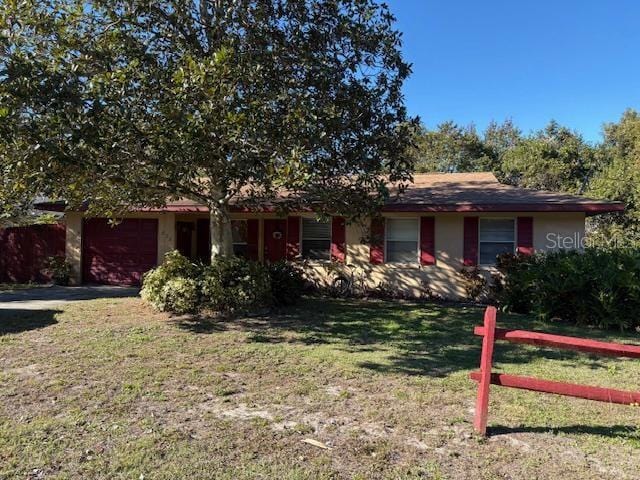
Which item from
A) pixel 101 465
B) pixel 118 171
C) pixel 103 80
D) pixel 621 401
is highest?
pixel 103 80

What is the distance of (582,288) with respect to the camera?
10.2 meters

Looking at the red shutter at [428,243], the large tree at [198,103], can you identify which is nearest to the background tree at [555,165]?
the red shutter at [428,243]

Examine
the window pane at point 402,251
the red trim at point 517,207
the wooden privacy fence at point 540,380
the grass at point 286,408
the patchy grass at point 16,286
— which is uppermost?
the red trim at point 517,207

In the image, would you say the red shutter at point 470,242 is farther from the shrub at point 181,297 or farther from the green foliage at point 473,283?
the shrub at point 181,297

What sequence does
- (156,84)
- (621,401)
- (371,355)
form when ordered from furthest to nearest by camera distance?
(156,84), (371,355), (621,401)

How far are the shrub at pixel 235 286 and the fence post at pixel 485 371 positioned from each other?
6392mm

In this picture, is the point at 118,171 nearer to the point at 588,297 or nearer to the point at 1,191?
the point at 1,191

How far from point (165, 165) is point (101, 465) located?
5.28m

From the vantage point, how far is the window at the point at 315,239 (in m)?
14.7

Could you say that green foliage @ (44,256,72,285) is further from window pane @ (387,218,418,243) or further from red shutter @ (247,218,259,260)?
window pane @ (387,218,418,243)

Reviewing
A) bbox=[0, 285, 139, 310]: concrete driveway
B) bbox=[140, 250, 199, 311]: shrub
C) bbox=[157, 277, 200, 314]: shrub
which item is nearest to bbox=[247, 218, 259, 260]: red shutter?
bbox=[0, 285, 139, 310]: concrete driveway

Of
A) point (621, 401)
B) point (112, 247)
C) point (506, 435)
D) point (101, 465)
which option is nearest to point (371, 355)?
point (506, 435)

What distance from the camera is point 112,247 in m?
16.2

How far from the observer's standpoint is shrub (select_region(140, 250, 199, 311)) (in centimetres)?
1038
